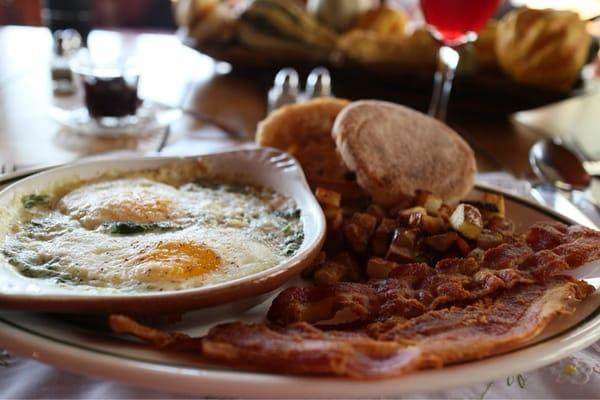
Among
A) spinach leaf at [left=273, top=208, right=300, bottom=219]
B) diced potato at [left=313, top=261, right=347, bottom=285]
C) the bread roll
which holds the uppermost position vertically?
the bread roll

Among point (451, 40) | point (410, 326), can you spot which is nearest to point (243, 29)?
point (451, 40)

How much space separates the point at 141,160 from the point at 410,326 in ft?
2.78

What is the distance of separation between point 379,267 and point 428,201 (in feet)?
0.81

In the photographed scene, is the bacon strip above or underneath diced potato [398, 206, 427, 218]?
underneath

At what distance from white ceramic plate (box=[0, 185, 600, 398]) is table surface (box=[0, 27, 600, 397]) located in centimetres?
37

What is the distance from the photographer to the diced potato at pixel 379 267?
1.21 meters

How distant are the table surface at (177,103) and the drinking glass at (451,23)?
344 millimetres

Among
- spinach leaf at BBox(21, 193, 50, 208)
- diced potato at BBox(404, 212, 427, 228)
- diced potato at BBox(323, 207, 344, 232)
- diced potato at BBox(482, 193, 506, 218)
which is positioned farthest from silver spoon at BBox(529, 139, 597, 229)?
spinach leaf at BBox(21, 193, 50, 208)

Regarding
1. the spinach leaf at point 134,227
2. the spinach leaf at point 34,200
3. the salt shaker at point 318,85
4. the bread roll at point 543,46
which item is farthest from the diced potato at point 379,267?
the bread roll at point 543,46

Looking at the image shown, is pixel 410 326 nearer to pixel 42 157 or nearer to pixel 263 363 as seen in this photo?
pixel 263 363

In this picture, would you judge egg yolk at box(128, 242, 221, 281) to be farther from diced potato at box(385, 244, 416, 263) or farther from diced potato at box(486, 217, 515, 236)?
diced potato at box(486, 217, 515, 236)

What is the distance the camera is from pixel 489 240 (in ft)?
4.21

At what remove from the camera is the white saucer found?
7.28ft

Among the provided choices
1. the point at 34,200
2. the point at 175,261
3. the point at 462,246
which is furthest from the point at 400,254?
the point at 34,200
